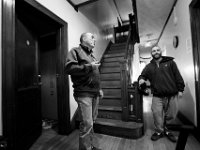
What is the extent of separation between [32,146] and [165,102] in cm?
203

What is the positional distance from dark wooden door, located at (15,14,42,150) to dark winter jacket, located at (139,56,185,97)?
184cm

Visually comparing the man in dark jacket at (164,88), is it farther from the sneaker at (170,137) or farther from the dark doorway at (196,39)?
the dark doorway at (196,39)

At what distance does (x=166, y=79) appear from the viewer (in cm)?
164

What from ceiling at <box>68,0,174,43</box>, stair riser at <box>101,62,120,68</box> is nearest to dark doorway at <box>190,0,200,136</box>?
ceiling at <box>68,0,174,43</box>

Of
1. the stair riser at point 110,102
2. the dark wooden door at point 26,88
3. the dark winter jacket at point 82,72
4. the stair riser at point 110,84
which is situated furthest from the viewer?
the stair riser at point 110,84

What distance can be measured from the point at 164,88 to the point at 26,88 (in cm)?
192

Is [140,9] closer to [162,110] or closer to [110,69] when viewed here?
[110,69]

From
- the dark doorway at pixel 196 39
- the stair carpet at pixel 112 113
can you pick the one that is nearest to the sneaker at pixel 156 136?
the stair carpet at pixel 112 113

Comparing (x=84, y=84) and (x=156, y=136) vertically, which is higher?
(x=84, y=84)

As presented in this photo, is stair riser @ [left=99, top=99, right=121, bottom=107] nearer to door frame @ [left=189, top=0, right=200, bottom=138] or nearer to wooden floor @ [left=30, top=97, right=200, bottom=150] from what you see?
wooden floor @ [left=30, top=97, right=200, bottom=150]

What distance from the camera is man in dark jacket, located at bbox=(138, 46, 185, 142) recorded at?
162 centimetres

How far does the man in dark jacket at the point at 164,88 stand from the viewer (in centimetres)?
162

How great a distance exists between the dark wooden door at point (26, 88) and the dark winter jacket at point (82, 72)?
71cm

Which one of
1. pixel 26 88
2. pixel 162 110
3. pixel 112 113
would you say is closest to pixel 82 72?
pixel 26 88
